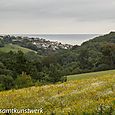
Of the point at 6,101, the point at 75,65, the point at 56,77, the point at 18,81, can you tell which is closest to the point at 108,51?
the point at 75,65

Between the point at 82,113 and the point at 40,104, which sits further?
the point at 40,104

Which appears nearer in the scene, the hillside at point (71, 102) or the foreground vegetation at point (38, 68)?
the hillside at point (71, 102)

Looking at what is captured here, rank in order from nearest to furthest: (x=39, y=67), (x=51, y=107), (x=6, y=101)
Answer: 1. (x=51, y=107)
2. (x=6, y=101)
3. (x=39, y=67)

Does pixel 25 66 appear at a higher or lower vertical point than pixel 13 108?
lower

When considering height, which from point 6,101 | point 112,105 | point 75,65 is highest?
point 112,105

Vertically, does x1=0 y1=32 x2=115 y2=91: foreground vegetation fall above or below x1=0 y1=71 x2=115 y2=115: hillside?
below

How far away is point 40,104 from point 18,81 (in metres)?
64.3

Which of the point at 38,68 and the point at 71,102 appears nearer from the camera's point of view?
the point at 71,102

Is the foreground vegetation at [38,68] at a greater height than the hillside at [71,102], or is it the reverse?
the hillside at [71,102]

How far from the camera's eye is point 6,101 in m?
14.8

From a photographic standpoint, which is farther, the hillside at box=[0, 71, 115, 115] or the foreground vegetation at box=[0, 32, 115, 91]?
the foreground vegetation at box=[0, 32, 115, 91]

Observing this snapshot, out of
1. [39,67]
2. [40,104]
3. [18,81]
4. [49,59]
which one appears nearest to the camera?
[40,104]

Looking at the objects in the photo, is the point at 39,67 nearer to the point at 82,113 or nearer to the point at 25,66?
the point at 25,66

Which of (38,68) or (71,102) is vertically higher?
(71,102)
